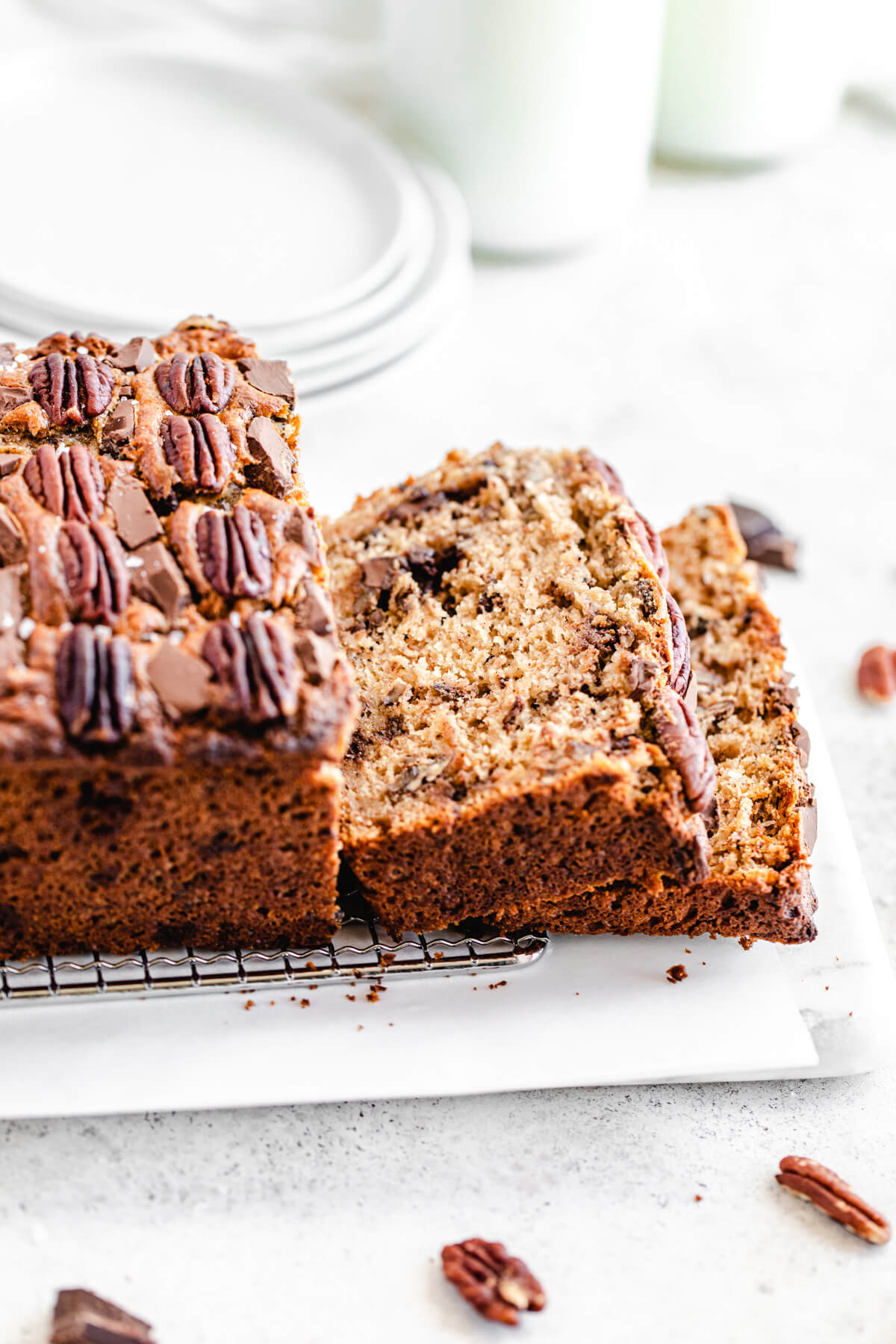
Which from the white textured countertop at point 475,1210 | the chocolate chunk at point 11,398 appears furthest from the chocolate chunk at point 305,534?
the white textured countertop at point 475,1210

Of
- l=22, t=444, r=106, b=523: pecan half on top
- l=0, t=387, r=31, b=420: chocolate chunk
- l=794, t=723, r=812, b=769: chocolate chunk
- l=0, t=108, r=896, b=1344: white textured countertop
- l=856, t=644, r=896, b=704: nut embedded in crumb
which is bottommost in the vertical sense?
l=0, t=108, r=896, b=1344: white textured countertop

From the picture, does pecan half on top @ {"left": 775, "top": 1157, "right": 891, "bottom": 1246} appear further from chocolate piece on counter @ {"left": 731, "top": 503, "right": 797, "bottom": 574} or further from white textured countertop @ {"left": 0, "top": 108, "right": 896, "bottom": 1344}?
chocolate piece on counter @ {"left": 731, "top": 503, "right": 797, "bottom": 574}

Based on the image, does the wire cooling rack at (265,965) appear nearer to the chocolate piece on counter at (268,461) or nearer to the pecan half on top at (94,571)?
the pecan half on top at (94,571)

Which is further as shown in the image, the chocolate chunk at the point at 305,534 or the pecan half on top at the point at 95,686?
the chocolate chunk at the point at 305,534

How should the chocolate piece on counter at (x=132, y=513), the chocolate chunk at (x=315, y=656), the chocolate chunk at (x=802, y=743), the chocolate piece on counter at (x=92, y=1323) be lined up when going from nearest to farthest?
Answer: the chocolate piece on counter at (x=92, y=1323) < the chocolate chunk at (x=315, y=656) < the chocolate piece on counter at (x=132, y=513) < the chocolate chunk at (x=802, y=743)

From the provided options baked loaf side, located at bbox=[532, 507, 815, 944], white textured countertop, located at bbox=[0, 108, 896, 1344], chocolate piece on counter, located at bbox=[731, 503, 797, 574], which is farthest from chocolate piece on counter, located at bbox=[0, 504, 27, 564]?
chocolate piece on counter, located at bbox=[731, 503, 797, 574]
